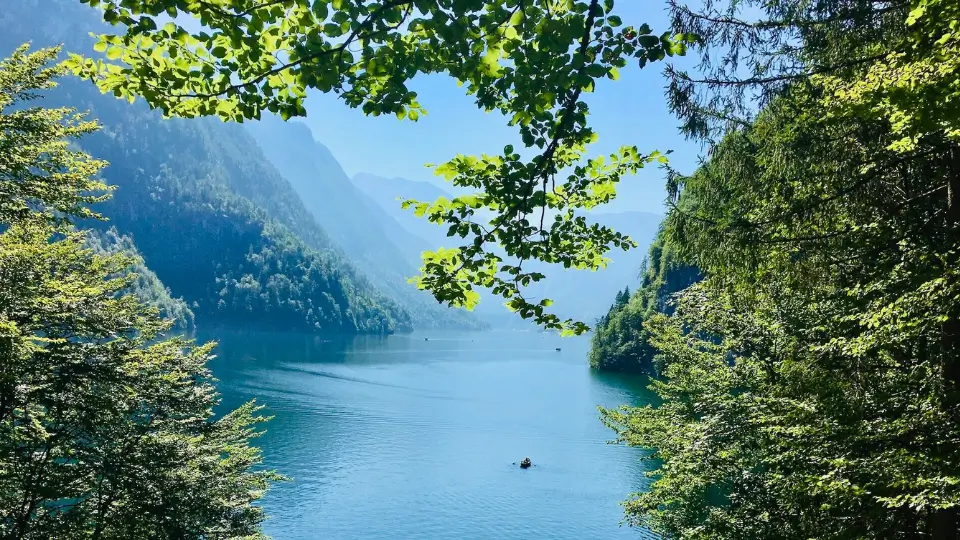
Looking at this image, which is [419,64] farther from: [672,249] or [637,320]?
[637,320]

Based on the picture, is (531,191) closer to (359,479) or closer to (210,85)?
(210,85)

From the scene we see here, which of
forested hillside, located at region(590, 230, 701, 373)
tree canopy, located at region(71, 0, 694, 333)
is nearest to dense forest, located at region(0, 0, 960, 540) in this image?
tree canopy, located at region(71, 0, 694, 333)

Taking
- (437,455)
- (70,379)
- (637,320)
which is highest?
(637,320)

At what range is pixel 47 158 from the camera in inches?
515

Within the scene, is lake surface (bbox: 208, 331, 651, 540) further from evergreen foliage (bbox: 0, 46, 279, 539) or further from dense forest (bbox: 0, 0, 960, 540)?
evergreen foliage (bbox: 0, 46, 279, 539)

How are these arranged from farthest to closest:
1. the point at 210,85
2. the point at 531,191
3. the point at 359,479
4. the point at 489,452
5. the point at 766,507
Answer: the point at 489,452
the point at 359,479
the point at 766,507
the point at 531,191
the point at 210,85

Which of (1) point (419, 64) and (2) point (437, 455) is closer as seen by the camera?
(1) point (419, 64)

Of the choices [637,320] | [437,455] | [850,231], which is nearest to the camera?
[850,231]

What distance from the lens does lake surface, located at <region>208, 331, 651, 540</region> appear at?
33.2 metres

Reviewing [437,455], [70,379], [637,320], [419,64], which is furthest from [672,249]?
[637,320]

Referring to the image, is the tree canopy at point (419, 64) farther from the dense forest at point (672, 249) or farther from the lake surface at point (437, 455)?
the lake surface at point (437, 455)

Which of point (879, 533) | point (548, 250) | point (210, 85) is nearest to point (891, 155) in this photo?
point (879, 533)

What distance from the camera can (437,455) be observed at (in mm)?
48031

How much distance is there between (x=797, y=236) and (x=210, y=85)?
755cm
